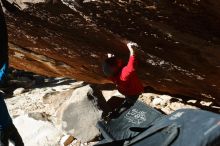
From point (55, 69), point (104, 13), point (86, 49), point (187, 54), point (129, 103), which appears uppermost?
point (104, 13)

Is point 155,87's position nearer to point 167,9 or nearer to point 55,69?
point 55,69

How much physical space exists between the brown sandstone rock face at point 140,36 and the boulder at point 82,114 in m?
0.50

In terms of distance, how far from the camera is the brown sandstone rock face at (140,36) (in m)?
3.74

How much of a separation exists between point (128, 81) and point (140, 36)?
0.74 meters

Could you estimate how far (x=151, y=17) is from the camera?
386 cm

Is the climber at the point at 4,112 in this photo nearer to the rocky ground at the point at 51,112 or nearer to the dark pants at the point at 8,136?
the dark pants at the point at 8,136

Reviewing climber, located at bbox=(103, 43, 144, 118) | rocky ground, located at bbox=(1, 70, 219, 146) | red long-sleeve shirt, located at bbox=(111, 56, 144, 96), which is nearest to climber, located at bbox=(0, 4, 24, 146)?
climber, located at bbox=(103, 43, 144, 118)

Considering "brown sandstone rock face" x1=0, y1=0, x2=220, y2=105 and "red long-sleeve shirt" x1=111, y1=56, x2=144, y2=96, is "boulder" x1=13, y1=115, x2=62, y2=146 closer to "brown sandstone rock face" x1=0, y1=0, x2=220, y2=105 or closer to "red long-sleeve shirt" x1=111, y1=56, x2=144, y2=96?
"brown sandstone rock face" x1=0, y1=0, x2=220, y2=105

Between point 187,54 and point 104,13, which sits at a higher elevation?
point 104,13

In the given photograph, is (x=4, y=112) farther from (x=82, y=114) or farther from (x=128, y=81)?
(x=82, y=114)

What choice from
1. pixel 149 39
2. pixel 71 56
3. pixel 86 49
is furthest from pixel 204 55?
pixel 71 56

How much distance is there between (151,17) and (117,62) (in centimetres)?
125

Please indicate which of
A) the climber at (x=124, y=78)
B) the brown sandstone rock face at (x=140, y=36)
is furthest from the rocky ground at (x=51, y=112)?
the climber at (x=124, y=78)

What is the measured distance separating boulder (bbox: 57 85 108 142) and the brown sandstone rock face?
0.50m
